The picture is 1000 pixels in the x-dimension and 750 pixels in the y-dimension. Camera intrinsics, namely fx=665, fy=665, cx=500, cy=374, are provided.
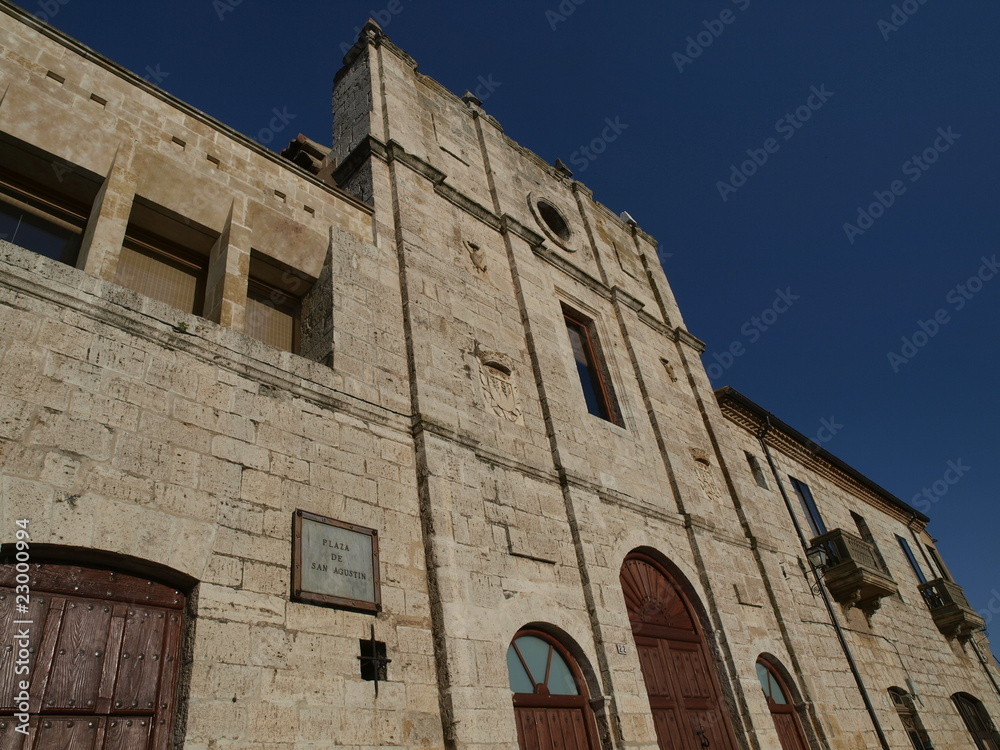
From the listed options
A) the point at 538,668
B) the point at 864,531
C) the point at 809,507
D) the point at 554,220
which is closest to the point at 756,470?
the point at 809,507

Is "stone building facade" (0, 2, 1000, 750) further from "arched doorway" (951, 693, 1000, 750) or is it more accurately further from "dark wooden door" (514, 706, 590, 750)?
"arched doorway" (951, 693, 1000, 750)

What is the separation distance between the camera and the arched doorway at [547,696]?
5859mm

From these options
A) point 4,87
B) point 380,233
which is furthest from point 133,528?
point 380,233

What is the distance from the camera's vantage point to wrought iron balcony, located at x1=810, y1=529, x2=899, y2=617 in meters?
12.5

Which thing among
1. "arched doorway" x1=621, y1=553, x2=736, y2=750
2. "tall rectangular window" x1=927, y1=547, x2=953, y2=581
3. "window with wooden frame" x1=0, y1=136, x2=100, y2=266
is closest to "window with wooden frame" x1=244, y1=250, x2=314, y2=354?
"window with wooden frame" x1=0, y1=136, x2=100, y2=266

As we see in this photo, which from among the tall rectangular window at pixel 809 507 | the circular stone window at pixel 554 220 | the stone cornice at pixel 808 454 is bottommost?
the tall rectangular window at pixel 809 507

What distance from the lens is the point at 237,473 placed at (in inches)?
191

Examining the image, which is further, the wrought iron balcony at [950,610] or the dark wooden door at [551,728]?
the wrought iron balcony at [950,610]

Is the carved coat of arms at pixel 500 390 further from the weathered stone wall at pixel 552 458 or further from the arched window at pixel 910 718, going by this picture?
the arched window at pixel 910 718

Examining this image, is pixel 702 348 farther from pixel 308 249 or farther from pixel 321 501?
pixel 321 501

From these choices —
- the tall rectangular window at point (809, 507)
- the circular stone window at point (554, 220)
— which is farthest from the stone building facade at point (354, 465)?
the tall rectangular window at point (809, 507)

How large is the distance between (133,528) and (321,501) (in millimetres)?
1419

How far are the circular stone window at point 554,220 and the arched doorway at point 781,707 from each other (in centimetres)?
763

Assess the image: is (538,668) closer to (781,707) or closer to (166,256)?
(781,707)
